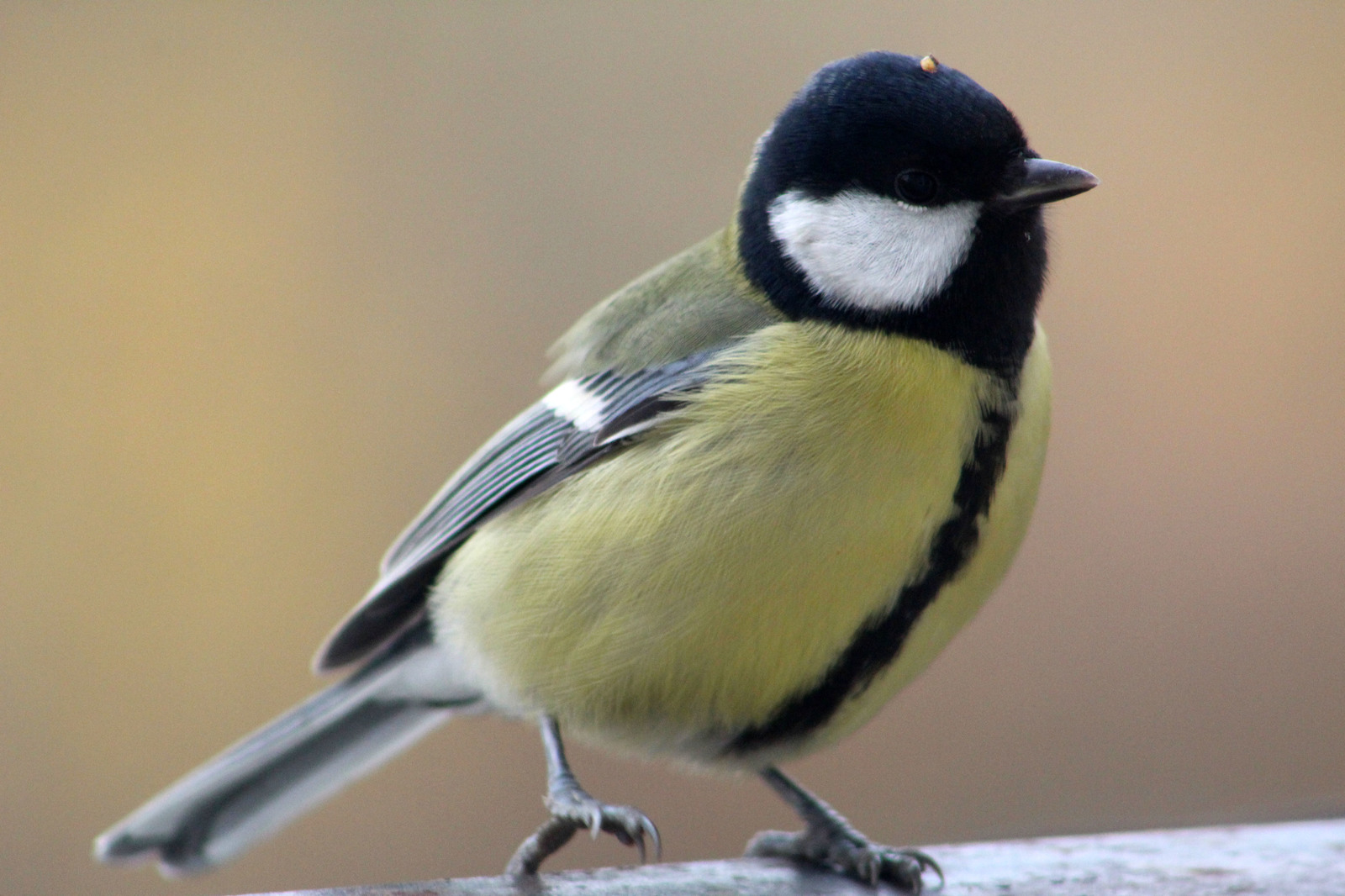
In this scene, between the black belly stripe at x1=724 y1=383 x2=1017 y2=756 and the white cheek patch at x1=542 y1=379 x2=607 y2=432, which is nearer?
the black belly stripe at x1=724 y1=383 x2=1017 y2=756

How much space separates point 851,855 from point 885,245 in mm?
709

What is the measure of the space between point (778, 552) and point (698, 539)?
83mm

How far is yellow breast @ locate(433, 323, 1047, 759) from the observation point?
133cm

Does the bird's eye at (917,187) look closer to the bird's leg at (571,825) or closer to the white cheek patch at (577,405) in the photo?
the white cheek patch at (577,405)

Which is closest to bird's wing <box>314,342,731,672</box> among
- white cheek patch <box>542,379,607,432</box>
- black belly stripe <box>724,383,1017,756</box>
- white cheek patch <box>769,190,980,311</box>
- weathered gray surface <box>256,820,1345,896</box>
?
white cheek patch <box>542,379,607,432</box>

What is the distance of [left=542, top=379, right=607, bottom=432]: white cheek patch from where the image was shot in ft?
5.07

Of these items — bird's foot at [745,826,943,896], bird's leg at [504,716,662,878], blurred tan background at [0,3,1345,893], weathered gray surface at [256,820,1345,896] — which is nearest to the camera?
weathered gray surface at [256,820,1345,896]

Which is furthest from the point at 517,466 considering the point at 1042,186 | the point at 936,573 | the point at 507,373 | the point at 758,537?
the point at 507,373

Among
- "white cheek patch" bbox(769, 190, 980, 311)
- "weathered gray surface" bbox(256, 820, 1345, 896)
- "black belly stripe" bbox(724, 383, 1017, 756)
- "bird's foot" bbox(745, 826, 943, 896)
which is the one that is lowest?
"bird's foot" bbox(745, 826, 943, 896)

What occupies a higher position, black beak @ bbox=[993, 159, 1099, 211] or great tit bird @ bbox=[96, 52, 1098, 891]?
black beak @ bbox=[993, 159, 1099, 211]

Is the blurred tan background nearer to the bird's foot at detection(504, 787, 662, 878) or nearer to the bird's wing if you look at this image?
the bird's wing

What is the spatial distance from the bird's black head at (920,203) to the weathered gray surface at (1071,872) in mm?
522

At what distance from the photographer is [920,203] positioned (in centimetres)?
137

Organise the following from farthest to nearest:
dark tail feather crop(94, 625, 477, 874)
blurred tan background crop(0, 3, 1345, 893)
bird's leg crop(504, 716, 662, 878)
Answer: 1. blurred tan background crop(0, 3, 1345, 893)
2. dark tail feather crop(94, 625, 477, 874)
3. bird's leg crop(504, 716, 662, 878)
